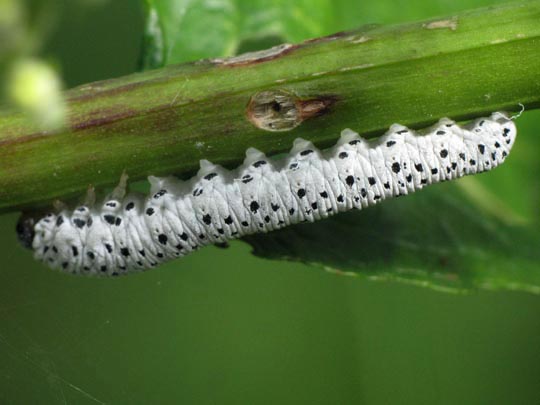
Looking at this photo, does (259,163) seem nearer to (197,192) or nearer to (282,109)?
(197,192)

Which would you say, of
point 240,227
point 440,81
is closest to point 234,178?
point 240,227

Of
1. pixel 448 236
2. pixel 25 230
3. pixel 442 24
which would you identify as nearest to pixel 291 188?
pixel 448 236

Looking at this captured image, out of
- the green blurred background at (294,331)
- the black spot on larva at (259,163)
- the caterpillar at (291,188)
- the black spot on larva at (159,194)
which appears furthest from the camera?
the green blurred background at (294,331)

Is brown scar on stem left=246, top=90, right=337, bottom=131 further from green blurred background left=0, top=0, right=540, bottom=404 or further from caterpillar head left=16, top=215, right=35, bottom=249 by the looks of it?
green blurred background left=0, top=0, right=540, bottom=404

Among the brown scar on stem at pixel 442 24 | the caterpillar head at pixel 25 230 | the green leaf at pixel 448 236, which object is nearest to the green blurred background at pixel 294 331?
the caterpillar head at pixel 25 230

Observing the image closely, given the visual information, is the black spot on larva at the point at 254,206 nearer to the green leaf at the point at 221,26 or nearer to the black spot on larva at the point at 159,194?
the black spot on larva at the point at 159,194

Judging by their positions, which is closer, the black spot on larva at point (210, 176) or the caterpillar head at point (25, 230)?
the black spot on larva at point (210, 176)
